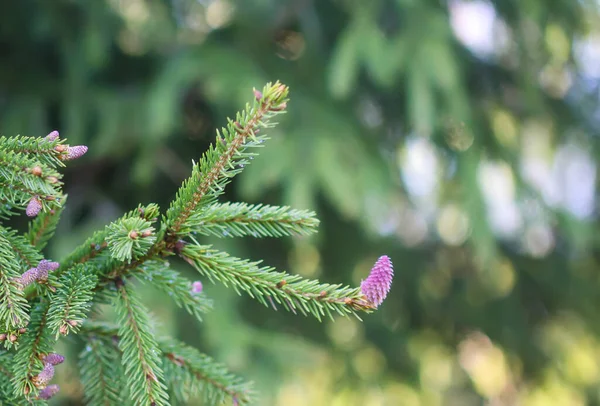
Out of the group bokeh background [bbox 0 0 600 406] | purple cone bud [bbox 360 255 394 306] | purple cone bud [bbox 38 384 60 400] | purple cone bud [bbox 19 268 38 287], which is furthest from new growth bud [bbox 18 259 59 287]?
bokeh background [bbox 0 0 600 406]

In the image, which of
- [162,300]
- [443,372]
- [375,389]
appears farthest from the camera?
[443,372]

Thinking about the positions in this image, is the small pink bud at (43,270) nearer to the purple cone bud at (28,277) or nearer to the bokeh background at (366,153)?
the purple cone bud at (28,277)

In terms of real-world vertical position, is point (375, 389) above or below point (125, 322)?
below

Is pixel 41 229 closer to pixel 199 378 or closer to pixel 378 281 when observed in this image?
pixel 199 378

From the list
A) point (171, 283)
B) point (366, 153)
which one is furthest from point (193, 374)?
point (366, 153)

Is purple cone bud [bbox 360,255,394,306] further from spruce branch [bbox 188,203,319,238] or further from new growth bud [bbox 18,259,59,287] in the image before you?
new growth bud [bbox 18,259,59,287]

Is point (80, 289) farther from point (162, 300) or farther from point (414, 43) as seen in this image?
point (414, 43)

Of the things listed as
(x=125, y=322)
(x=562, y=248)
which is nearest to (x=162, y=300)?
(x=125, y=322)
